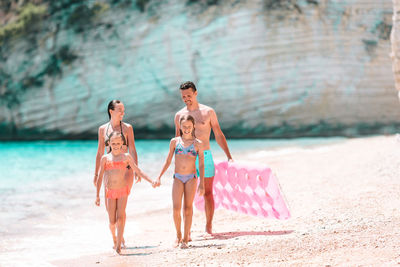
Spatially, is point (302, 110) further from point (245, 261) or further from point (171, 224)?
point (245, 261)

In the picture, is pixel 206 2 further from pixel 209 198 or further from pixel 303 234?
pixel 303 234

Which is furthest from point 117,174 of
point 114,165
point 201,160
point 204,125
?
point 204,125

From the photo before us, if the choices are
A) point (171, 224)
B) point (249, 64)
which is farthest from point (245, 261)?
point (249, 64)

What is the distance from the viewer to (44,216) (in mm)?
6711

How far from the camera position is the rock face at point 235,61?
68.2 feet

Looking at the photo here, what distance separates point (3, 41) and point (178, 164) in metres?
19.4

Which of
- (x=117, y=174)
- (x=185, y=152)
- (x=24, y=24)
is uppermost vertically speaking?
(x=24, y=24)

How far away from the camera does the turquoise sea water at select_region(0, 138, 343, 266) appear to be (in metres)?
5.10

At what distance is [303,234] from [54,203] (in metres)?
4.49

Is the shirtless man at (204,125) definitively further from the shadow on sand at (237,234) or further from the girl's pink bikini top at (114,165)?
the girl's pink bikini top at (114,165)

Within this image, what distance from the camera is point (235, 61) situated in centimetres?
2081

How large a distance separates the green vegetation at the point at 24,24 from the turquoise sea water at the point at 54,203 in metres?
8.37

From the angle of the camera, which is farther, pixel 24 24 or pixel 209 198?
pixel 24 24

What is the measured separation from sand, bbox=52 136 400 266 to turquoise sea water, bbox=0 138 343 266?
0.45 meters
